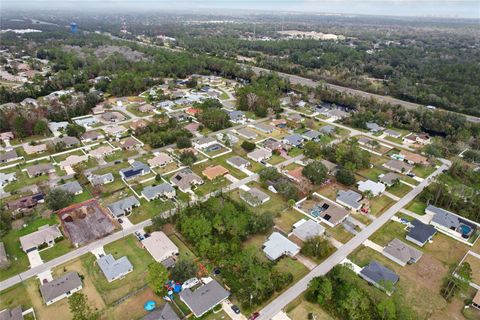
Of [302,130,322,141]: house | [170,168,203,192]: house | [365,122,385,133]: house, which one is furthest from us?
[365,122,385,133]: house

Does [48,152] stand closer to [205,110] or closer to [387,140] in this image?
[205,110]

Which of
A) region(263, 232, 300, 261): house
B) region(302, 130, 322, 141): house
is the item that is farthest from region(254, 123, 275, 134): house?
region(263, 232, 300, 261): house


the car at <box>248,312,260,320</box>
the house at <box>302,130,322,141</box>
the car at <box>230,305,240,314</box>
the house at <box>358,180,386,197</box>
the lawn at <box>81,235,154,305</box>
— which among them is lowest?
the lawn at <box>81,235,154,305</box>

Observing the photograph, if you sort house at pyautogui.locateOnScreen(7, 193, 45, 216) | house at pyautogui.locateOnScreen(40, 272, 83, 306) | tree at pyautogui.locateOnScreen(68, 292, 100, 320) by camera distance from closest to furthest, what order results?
tree at pyautogui.locateOnScreen(68, 292, 100, 320)
house at pyautogui.locateOnScreen(40, 272, 83, 306)
house at pyautogui.locateOnScreen(7, 193, 45, 216)

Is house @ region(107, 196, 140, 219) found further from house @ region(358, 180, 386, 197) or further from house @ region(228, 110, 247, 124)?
house @ region(228, 110, 247, 124)

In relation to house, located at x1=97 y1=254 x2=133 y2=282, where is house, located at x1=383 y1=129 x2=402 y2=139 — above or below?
above

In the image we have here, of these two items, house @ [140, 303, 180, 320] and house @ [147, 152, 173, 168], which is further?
house @ [147, 152, 173, 168]

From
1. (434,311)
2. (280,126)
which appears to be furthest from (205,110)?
(434,311)
